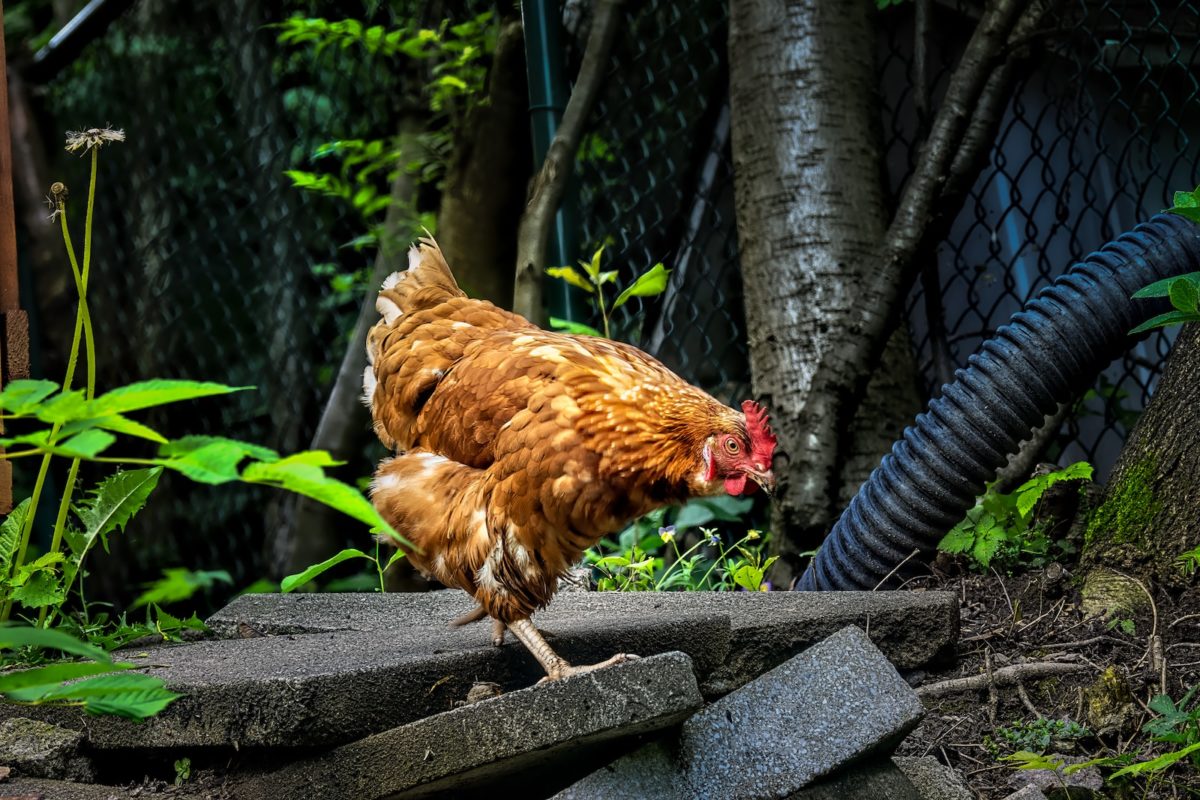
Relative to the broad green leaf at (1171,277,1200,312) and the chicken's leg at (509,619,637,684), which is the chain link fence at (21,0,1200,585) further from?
the chicken's leg at (509,619,637,684)

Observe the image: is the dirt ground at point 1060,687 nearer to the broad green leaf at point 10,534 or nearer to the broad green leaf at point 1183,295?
the broad green leaf at point 1183,295

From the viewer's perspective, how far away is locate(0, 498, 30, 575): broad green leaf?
3.02 metres

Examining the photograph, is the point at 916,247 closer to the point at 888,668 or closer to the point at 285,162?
the point at 888,668

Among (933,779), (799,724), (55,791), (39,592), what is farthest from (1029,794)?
(39,592)

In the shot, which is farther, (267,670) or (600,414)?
(600,414)

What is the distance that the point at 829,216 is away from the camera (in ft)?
14.6

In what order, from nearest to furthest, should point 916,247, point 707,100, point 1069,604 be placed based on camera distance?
point 1069,604 < point 916,247 < point 707,100

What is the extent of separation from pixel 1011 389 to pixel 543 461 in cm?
158

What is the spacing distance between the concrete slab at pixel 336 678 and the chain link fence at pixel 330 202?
2.41 metres

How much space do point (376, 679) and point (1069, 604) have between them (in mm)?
1920

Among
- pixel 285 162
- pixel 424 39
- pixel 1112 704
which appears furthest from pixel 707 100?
pixel 1112 704

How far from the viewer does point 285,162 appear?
6.42m

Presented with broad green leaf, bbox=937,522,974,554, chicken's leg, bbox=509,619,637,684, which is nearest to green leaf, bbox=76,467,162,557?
chicken's leg, bbox=509,619,637,684

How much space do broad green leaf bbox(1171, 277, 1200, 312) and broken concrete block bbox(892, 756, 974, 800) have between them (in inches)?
41.2
